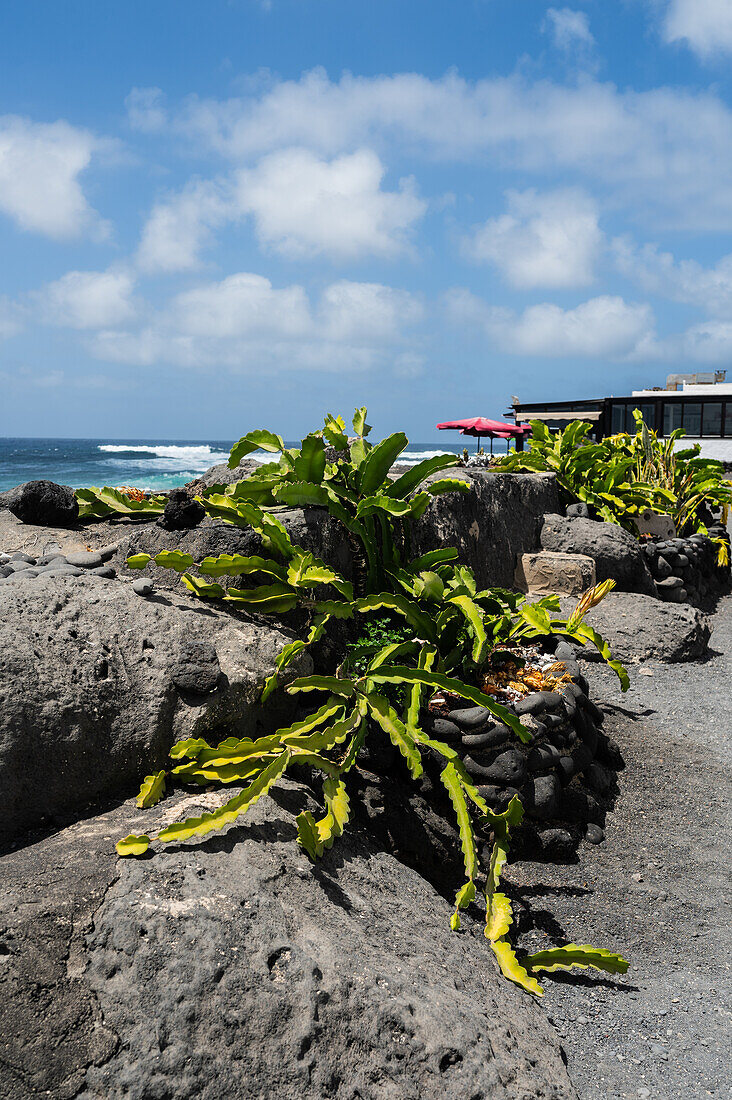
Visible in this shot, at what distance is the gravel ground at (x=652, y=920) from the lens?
2.34 metres

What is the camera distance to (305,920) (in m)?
2.14

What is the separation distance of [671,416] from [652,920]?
22.7 meters

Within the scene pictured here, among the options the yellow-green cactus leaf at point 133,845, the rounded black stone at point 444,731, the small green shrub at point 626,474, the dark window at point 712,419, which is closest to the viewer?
the yellow-green cactus leaf at point 133,845

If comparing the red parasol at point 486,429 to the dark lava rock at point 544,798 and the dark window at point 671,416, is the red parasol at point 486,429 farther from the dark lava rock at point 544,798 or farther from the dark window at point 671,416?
the dark lava rock at point 544,798

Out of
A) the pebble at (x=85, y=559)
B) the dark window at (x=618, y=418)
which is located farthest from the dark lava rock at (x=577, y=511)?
the dark window at (x=618, y=418)

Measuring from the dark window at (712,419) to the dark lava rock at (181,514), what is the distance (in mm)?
22077

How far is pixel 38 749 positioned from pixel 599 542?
5.86 meters

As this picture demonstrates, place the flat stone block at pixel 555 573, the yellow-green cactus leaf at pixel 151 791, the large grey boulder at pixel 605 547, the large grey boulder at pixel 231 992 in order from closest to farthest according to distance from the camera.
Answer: the large grey boulder at pixel 231 992 < the yellow-green cactus leaf at pixel 151 791 < the flat stone block at pixel 555 573 < the large grey boulder at pixel 605 547

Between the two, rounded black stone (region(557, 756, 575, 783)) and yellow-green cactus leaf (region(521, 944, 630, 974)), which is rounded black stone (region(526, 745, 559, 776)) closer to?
rounded black stone (region(557, 756, 575, 783))

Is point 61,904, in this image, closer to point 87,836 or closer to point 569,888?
point 87,836

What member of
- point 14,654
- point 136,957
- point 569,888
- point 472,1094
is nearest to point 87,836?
point 136,957

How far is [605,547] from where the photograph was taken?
278 inches

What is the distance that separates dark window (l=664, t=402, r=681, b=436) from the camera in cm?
2295

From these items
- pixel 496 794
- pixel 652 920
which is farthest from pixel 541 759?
pixel 652 920
